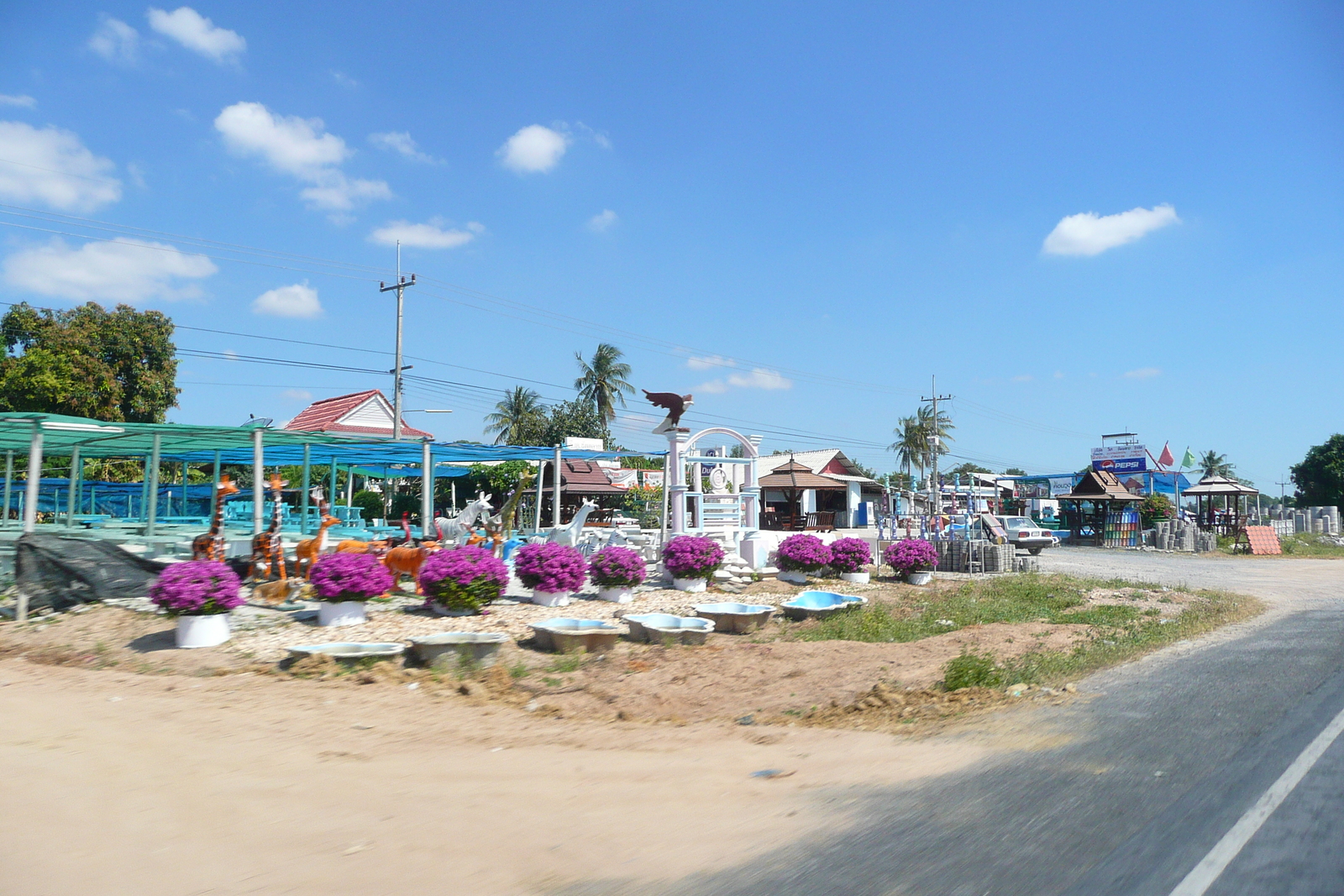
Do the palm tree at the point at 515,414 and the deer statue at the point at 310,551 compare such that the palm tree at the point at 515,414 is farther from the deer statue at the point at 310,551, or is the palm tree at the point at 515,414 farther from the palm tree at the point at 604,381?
the deer statue at the point at 310,551

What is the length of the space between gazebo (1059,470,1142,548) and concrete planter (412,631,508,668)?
31211 mm

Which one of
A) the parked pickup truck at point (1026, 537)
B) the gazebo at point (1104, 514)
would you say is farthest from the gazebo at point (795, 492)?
the gazebo at point (1104, 514)

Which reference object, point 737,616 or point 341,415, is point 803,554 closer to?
point 737,616

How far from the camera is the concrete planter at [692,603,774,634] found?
10.9 metres

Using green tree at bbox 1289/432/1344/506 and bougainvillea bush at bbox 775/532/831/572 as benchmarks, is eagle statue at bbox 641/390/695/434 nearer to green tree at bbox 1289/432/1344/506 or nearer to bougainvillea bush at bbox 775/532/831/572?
bougainvillea bush at bbox 775/532/831/572

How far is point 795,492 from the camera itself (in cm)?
3931

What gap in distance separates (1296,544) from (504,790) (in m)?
38.0

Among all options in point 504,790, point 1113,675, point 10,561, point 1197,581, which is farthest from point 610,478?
point 504,790

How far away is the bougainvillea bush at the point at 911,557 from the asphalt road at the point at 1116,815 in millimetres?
8330

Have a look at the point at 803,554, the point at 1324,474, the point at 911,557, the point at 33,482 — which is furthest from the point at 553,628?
the point at 1324,474

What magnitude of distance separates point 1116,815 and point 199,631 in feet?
28.0

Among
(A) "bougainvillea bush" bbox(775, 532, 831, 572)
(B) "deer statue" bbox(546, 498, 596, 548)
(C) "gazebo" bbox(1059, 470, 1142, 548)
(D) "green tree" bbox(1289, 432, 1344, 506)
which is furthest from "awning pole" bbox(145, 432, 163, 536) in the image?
(D) "green tree" bbox(1289, 432, 1344, 506)

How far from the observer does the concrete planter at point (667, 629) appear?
9906 millimetres

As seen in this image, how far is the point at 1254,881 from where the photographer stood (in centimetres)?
363
